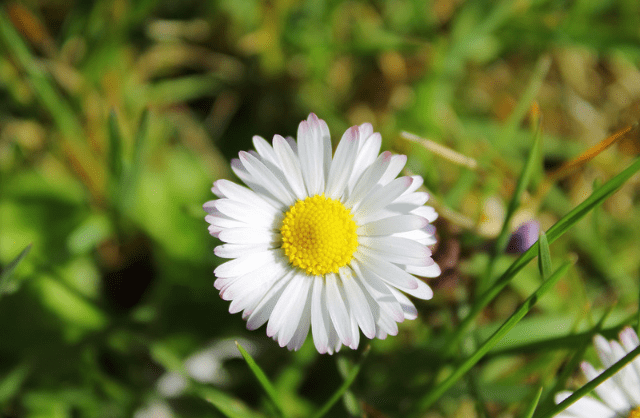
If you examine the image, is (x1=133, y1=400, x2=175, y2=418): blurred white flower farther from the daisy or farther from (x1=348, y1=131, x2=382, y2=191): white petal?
(x1=348, y1=131, x2=382, y2=191): white petal

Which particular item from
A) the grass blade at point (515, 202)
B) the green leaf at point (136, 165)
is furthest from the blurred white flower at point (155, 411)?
the grass blade at point (515, 202)

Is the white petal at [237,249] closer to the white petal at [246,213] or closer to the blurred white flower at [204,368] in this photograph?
the white petal at [246,213]

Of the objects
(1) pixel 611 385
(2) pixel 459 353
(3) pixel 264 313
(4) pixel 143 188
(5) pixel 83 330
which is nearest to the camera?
(3) pixel 264 313

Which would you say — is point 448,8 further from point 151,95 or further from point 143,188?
point 143,188

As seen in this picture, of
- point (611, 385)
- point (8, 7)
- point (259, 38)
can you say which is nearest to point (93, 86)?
point (8, 7)

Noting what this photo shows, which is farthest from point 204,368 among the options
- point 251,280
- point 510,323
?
point 510,323

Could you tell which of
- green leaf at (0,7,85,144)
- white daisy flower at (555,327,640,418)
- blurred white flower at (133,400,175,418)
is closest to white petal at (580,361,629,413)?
white daisy flower at (555,327,640,418)

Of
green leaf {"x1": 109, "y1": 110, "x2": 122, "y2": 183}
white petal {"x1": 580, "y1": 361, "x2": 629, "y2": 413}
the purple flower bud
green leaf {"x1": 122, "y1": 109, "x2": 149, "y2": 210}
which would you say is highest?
green leaf {"x1": 109, "y1": 110, "x2": 122, "y2": 183}

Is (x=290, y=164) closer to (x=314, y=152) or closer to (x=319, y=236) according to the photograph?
(x=314, y=152)
